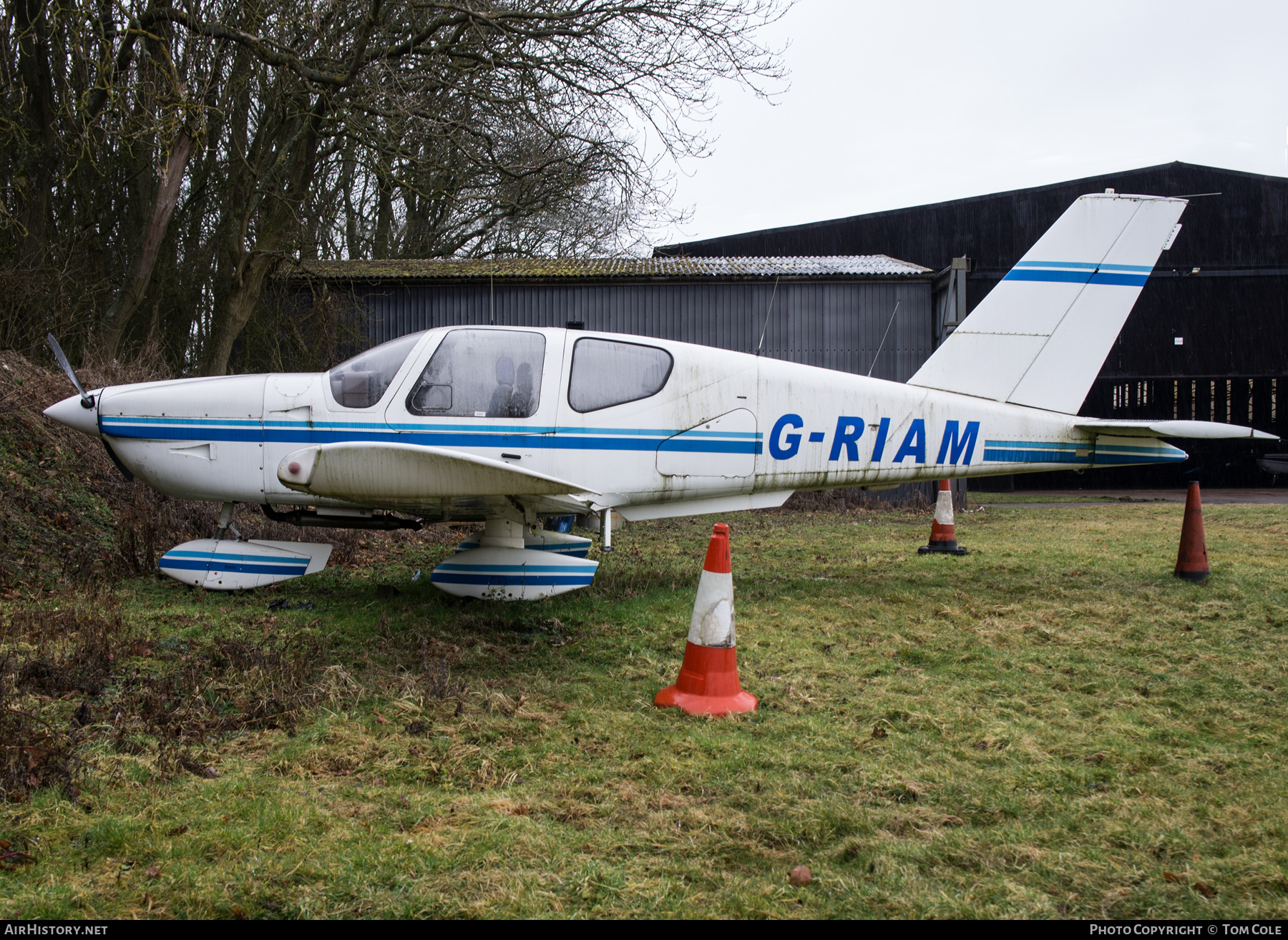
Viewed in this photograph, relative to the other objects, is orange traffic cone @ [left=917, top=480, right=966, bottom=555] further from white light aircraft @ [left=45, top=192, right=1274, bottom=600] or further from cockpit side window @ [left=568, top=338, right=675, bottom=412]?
cockpit side window @ [left=568, top=338, right=675, bottom=412]

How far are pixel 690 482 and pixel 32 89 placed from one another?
408 inches

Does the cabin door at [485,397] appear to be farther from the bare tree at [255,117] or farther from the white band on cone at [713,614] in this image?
the bare tree at [255,117]

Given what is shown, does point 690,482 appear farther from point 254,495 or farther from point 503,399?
point 254,495

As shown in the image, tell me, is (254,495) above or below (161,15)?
below

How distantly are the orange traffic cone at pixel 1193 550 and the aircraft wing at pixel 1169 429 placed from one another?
751 mm

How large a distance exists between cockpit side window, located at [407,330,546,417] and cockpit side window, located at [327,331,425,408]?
197 millimetres

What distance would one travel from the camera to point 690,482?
5574mm

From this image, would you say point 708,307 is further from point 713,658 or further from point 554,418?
point 713,658

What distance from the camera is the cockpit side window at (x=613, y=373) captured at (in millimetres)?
5297

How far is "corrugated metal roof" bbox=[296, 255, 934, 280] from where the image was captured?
13.9 m

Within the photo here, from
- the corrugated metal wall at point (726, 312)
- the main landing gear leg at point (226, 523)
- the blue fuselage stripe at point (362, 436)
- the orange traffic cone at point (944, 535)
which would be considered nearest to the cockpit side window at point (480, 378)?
the blue fuselage stripe at point (362, 436)

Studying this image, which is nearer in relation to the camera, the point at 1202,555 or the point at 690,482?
the point at 690,482

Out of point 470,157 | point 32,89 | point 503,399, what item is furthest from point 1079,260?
point 32,89

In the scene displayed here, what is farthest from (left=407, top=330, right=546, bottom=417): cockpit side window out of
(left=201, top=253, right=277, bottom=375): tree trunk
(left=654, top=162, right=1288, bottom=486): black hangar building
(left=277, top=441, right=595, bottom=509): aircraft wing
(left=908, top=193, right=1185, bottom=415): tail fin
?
(left=654, top=162, right=1288, bottom=486): black hangar building
